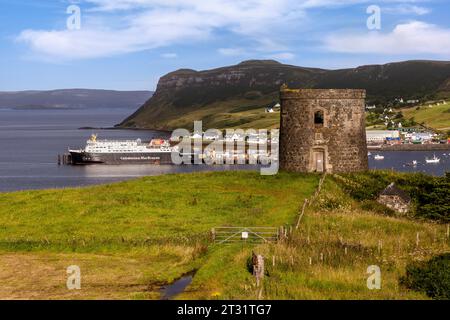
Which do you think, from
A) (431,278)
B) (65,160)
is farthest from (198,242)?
(65,160)

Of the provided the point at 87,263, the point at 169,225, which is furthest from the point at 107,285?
the point at 169,225

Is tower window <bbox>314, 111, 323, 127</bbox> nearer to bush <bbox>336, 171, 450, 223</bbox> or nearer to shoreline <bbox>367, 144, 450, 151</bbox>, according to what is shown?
bush <bbox>336, 171, 450, 223</bbox>

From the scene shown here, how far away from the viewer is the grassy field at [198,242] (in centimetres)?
2061

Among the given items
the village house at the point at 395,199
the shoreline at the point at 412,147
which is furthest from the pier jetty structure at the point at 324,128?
the shoreline at the point at 412,147

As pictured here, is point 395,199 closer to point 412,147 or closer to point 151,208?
point 151,208

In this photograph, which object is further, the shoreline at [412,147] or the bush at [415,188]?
the shoreline at [412,147]

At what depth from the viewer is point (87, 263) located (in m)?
24.4

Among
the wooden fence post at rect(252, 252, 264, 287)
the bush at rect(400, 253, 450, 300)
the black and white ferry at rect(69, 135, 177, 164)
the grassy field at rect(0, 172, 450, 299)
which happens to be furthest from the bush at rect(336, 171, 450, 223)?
the black and white ferry at rect(69, 135, 177, 164)

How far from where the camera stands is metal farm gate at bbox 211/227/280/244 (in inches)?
1024

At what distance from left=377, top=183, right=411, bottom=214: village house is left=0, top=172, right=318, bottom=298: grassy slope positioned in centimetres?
458

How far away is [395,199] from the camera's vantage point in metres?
35.0

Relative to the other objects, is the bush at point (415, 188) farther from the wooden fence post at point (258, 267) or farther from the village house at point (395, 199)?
the wooden fence post at point (258, 267)

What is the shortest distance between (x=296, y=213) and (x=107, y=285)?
38.7 ft

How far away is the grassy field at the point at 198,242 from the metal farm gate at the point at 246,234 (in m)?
0.66
